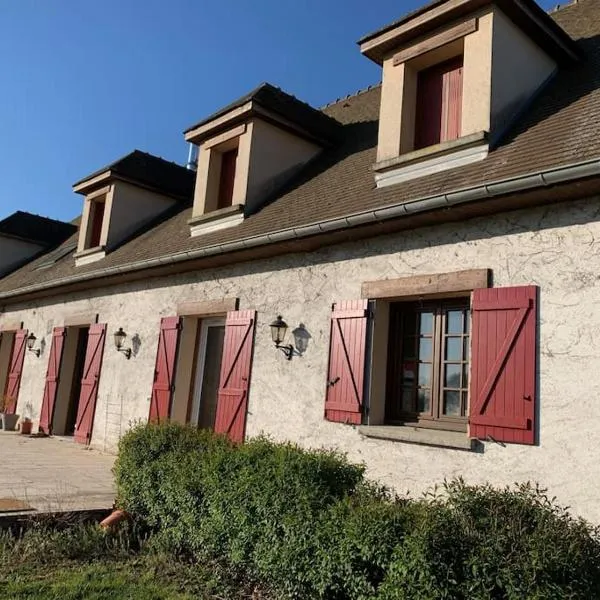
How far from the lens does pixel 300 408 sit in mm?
6480

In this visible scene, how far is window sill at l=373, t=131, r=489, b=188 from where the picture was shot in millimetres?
5790

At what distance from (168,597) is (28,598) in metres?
0.90

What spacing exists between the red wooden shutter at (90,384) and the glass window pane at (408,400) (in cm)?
639

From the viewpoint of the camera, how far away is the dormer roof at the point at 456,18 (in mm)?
6191

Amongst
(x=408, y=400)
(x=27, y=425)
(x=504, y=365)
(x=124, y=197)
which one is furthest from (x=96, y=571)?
(x=124, y=197)

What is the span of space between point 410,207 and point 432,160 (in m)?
1.00

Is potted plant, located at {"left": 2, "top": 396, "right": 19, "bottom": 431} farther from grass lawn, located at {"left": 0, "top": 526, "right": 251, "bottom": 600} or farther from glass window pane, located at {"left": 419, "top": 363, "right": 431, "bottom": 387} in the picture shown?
glass window pane, located at {"left": 419, "top": 363, "right": 431, "bottom": 387}

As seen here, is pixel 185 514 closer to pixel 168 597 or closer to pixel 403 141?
pixel 168 597

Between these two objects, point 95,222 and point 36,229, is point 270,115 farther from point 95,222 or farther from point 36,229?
point 36,229

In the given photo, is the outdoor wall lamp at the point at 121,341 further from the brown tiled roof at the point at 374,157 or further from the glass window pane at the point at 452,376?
the glass window pane at the point at 452,376

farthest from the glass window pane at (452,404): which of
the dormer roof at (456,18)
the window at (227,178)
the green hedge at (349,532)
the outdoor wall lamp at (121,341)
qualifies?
the outdoor wall lamp at (121,341)

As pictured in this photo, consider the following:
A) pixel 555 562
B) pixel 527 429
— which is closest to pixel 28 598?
pixel 555 562

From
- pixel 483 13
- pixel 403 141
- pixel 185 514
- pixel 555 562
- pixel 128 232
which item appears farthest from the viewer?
pixel 128 232

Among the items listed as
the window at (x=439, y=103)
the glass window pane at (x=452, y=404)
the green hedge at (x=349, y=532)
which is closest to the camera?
the green hedge at (x=349, y=532)
